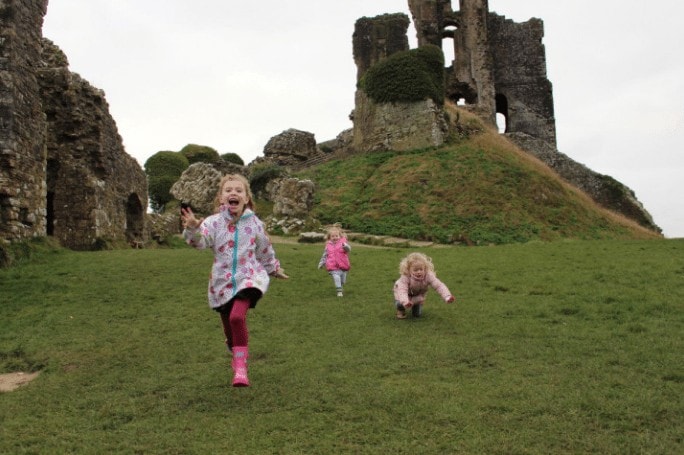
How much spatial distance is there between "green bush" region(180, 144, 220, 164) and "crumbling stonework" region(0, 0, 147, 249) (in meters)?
27.7

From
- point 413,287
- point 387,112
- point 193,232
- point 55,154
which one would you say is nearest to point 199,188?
point 387,112

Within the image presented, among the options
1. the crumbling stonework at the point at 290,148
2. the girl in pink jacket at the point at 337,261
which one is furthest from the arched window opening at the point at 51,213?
the crumbling stonework at the point at 290,148

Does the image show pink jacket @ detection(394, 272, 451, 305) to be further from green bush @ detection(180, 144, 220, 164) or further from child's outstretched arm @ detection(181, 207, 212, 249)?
green bush @ detection(180, 144, 220, 164)

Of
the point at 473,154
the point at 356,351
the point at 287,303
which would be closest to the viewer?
the point at 356,351

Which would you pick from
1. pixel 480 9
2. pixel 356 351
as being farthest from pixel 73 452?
pixel 480 9

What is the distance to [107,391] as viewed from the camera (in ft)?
20.2

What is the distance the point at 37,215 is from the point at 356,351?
9.91 m

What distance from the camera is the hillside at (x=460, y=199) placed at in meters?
25.8

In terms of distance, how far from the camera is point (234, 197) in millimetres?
6105

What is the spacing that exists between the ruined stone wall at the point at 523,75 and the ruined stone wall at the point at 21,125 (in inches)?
1557

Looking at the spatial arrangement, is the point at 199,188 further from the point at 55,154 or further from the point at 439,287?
the point at 439,287

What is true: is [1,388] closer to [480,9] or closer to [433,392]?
[433,392]

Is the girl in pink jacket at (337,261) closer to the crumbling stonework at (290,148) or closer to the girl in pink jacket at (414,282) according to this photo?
the girl in pink jacket at (414,282)

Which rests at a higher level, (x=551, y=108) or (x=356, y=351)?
(x=551, y=108)
